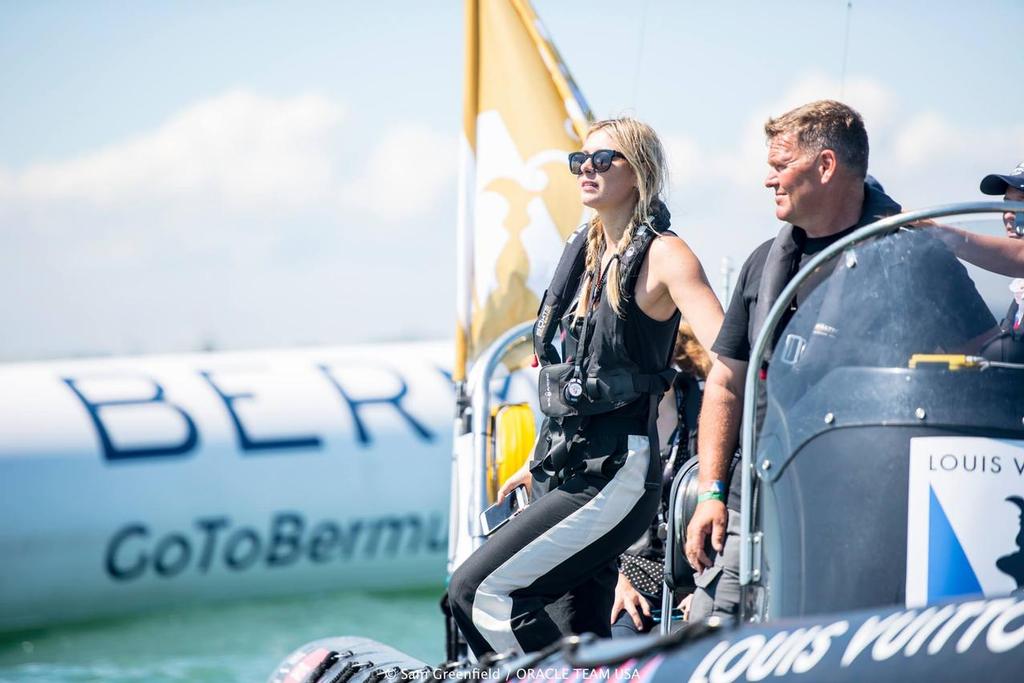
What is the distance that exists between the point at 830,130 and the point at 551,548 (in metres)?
1.30

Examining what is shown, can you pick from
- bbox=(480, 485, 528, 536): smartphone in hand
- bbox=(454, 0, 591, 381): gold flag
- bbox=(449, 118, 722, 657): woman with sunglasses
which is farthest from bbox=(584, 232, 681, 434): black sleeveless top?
bbox=(454, 0, 591, 381): gold flag

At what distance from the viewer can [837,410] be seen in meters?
2.65

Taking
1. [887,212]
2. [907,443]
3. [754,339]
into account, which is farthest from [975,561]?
[887,212]

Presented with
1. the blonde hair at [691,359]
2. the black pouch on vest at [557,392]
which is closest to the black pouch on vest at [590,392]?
the black pouch on vest at [557,392]

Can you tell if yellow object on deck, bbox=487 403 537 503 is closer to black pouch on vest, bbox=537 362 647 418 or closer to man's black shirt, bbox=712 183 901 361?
black pouch on vest, bbox=537 362 647 418

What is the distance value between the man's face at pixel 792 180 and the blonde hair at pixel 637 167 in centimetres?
51

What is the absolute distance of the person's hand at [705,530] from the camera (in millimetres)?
3088

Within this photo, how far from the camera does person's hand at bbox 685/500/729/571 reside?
3088 millimetres

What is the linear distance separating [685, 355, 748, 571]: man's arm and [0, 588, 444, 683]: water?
558 cm

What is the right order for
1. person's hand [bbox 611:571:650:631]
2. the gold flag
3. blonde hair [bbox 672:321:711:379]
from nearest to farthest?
person's hand [bbox 611:571:650:631]
blonde hair [bbox 672:321:711:379]
the gold flag

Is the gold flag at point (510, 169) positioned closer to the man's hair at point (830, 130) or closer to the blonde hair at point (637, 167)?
the blonde hair at point (637, 167)

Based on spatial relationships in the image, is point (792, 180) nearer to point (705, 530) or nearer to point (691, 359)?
point (705, 530)

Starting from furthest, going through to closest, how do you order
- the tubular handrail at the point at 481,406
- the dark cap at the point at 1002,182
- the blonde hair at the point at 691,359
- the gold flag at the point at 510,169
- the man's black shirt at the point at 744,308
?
the gold flag at the point at 510,169
the tubular handrail at the point at 481,406
the blonde hair at the point at 691,359
the dark cap at the point at 1002,182
the man's black shirt at the point at 744,308

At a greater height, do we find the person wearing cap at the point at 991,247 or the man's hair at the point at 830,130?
the man's hair at the point at 830,130
